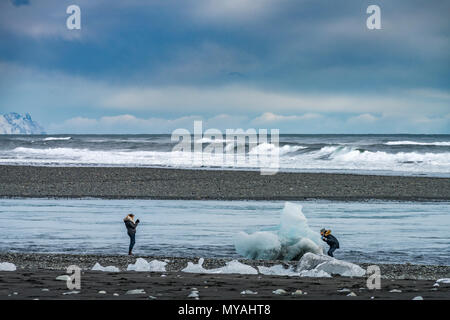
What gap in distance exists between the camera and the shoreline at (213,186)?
2686 centimetres

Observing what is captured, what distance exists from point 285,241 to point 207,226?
15.3 ft

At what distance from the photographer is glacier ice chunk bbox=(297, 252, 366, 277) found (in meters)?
10.1

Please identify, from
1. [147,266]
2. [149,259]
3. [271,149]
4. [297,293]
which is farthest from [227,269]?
[271,149]

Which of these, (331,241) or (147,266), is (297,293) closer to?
(147,266)

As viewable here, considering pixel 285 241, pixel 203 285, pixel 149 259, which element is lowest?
pixel 149 259

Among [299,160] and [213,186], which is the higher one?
[299,160]

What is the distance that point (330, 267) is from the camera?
10.3 meters

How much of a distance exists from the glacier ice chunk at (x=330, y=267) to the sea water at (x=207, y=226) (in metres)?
2.33

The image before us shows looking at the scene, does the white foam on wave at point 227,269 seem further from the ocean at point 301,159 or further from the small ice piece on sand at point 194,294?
the ocean at point 301,159

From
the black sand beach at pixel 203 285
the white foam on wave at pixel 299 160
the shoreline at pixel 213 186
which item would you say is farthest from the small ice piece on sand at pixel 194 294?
the white foam on wave at pixel 299 160
